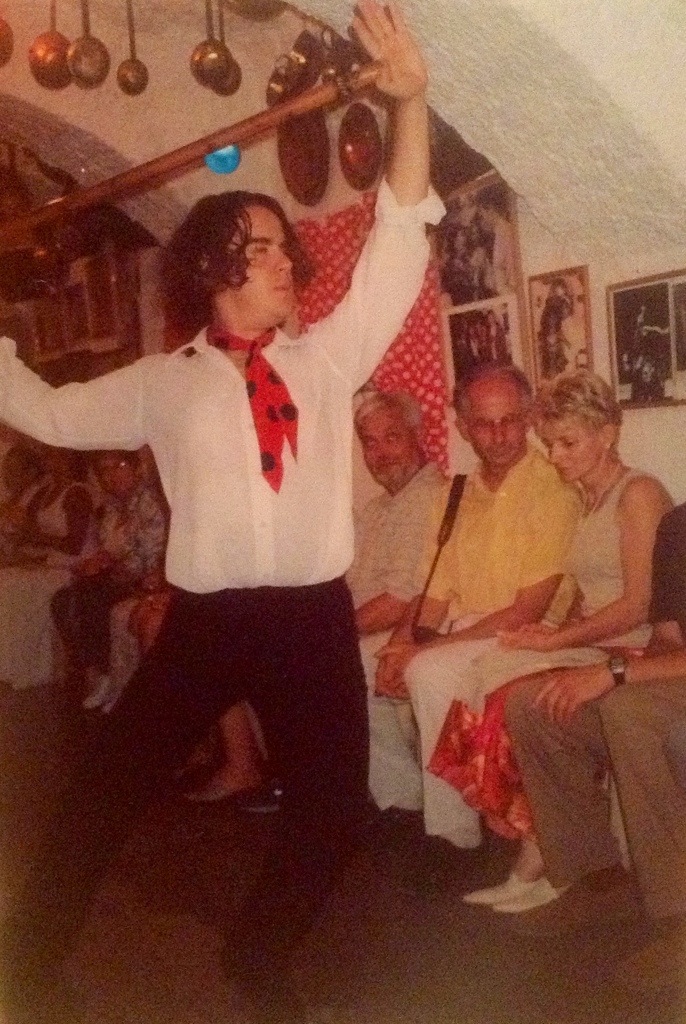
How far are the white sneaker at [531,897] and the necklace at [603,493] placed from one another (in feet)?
2.13

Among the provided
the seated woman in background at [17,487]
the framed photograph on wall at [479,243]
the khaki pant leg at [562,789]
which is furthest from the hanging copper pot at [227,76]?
the khaki pant leg at [562,789]

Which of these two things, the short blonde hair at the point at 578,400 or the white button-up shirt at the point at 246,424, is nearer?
the white button-up shirt at the point at 246,424

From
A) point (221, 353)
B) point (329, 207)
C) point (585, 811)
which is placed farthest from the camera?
point (329, 207)

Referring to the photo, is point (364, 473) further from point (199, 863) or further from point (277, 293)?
point (199, 863)

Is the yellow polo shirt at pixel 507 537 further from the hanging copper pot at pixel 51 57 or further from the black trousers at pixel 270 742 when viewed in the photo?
the hanging copper pot at pixel 51 57

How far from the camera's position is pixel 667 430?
1.68 metres

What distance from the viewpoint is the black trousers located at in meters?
1.49

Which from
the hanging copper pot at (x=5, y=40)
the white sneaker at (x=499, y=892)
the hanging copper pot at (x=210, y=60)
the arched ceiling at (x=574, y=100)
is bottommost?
the white sneaker at (x=499, y=892)

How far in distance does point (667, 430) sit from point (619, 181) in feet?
1.32

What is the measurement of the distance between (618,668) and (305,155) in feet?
3.69

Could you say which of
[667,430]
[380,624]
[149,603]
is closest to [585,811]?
[380,624]

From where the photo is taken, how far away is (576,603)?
177cm

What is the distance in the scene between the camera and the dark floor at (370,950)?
5.35 ft

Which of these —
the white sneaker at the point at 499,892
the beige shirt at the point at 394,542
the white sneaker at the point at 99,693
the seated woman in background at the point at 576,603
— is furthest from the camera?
the white sneaker at the point at 99,693
